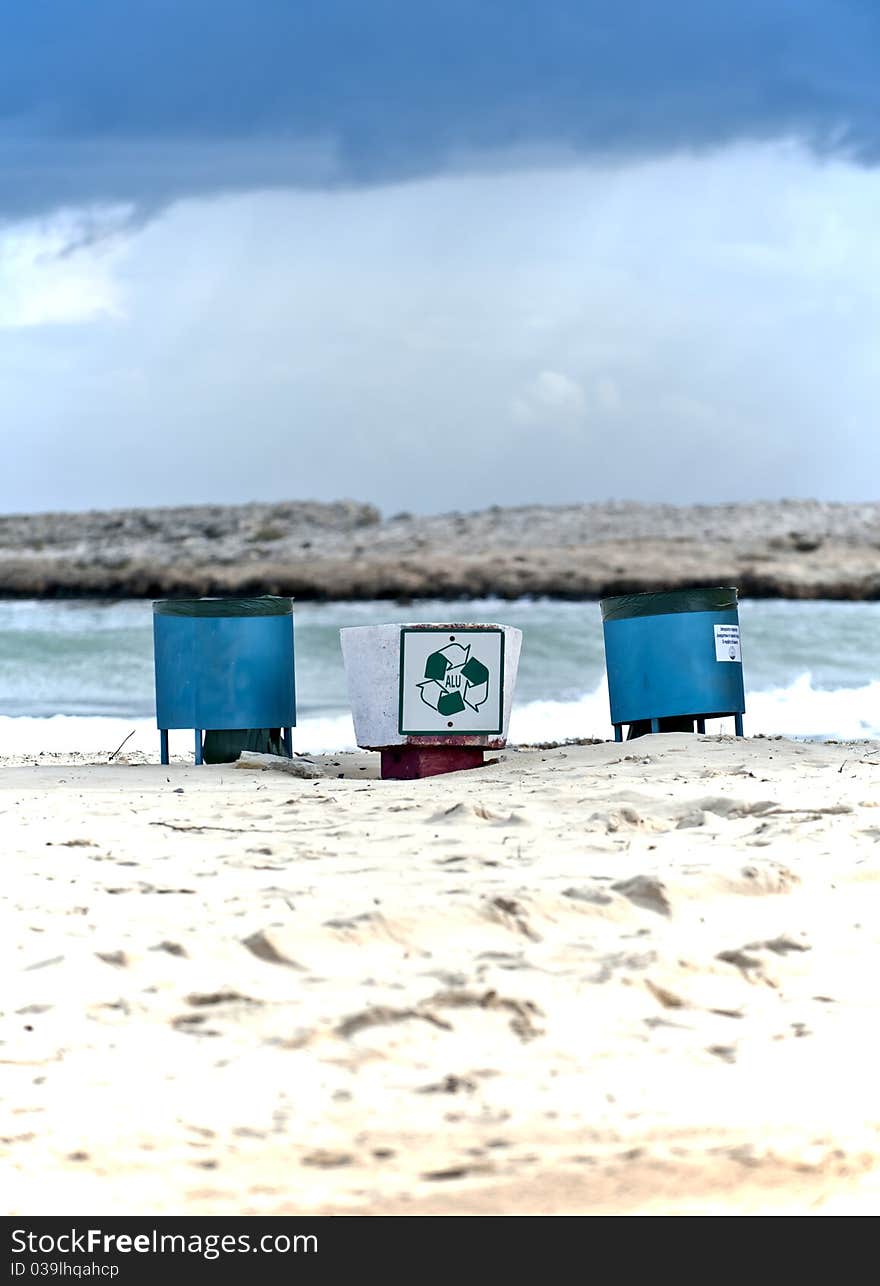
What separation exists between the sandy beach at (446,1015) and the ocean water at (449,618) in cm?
617

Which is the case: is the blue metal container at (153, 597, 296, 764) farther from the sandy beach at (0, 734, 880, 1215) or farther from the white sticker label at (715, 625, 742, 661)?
the sandy beach at (0, 734, 880, 1215)

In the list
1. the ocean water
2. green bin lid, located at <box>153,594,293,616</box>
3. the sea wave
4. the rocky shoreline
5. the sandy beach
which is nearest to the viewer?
the sandy beach

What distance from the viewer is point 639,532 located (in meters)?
44.0

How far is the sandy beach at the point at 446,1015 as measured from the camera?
270 centimetres

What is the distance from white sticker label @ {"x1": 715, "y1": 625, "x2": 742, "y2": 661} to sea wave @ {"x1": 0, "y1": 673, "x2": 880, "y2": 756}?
3.32m

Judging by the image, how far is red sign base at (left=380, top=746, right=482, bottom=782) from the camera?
7.99m

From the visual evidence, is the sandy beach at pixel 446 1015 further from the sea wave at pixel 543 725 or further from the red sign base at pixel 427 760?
the sea wave at pixel 543 725

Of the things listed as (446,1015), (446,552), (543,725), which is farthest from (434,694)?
(446,552)

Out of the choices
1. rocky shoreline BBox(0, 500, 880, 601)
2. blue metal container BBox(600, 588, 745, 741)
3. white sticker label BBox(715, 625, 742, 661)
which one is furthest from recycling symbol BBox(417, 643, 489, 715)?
rocky shoreline BBox(0, 500, 880, 601)

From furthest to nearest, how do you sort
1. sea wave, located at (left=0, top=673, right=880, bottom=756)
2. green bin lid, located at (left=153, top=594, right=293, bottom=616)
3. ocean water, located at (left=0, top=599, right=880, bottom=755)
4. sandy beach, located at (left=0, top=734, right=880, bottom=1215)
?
ocean water, located at (left=0, top=599, right=880, bottom=755)
sea wave, located at (left=0, top=673, right=880, bottom=756)
green bin lid, located at (left=153, top=594, right=293, bottom=616)
sandy beach, located at (left=0, top=734, right=880, bottom=1215)

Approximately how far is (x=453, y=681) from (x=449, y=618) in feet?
75.8

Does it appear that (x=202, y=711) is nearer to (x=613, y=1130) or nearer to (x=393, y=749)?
(x=393, y=749)

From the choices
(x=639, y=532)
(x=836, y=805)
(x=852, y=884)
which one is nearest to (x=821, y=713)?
(x=836, y=805)
